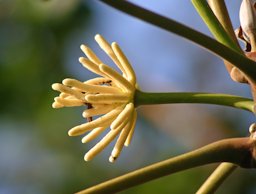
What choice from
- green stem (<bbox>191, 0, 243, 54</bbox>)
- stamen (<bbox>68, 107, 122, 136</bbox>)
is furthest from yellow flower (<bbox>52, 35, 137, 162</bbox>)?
green stem (<bbox>191, 0, 243, 54</bbox>)

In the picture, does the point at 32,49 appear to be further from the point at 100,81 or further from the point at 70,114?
the point at 100,81

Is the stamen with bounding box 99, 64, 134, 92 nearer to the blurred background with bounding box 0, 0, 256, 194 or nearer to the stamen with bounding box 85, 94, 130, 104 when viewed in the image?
the stamen with bounding box 85, 94, 130, 104

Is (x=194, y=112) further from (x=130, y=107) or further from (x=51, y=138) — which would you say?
(x=130, y=107)

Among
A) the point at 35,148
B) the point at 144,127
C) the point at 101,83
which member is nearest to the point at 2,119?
the point at 35,148

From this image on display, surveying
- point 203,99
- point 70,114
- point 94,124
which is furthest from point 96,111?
point 70,114

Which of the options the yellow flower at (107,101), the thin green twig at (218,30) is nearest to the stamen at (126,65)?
the yellow flower at (107,101)
